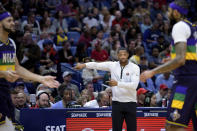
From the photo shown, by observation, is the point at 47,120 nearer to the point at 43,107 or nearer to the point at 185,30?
the point at 43,107

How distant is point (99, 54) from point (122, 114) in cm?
690

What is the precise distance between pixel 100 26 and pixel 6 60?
38.8ft

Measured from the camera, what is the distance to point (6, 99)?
20.0 feet

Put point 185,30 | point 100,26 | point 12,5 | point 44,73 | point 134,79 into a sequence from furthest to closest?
point 100,26 < point 12,5 < point 44,73 < point 134,79 < point 185,30

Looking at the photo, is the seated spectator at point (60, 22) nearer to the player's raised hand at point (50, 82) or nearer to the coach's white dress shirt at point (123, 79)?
the coach's white dress shirt at point (123, 79)

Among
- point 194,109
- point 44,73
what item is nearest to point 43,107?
point 44,73

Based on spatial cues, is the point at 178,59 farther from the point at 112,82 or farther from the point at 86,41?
the point at 86,41

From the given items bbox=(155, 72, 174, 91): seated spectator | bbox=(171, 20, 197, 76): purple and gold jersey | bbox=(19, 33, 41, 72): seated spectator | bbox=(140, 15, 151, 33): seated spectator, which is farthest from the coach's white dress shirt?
bbox=(140, 15, 151, 33): seated spectator

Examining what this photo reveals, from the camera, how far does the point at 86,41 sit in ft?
53.0

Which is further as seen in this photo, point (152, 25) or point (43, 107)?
point (152, 25)

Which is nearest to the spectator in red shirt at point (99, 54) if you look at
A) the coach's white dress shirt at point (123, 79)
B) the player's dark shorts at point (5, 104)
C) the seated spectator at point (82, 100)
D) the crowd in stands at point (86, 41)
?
the crowd in stands at point (86, 41)

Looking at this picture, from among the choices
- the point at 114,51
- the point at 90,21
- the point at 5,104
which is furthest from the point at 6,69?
the point at 90,21

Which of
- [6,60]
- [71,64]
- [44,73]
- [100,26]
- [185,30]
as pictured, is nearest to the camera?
[185,30]

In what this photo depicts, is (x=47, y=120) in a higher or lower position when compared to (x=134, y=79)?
lower
